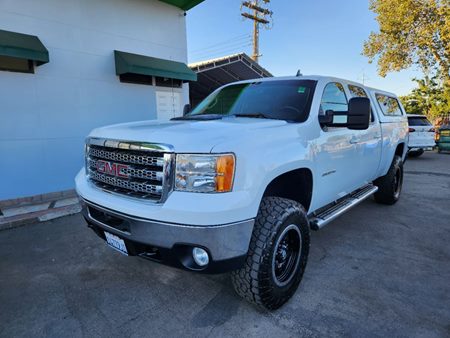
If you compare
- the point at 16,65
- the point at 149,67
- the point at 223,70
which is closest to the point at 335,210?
the point at 149,67

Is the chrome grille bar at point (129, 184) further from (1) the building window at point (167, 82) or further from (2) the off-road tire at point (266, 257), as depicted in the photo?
(1) the building window at point (167, 82)

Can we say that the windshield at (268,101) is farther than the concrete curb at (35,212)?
No

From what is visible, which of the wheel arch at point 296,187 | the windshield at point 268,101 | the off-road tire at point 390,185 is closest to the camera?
the wheel arch at point 296,187

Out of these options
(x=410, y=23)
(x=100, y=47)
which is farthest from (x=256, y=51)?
(x=100, y=47)

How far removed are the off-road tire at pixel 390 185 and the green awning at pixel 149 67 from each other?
204 inches

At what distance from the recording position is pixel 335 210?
337 centimetres

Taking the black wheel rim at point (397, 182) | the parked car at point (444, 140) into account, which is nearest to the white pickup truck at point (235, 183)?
the black wheel rim at point (397, 182)

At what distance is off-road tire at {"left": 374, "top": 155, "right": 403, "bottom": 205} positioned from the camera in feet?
16.8

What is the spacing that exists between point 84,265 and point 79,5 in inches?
219

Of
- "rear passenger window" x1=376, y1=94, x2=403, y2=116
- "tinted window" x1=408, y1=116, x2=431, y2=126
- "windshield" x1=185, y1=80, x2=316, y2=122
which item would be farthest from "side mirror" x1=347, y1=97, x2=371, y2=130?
"tinted window" x1=408, y1=116, x2=431, y2=126

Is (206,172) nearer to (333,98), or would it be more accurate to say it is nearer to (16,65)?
(333,98)

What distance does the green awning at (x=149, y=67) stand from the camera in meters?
6.48

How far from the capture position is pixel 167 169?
1988mm

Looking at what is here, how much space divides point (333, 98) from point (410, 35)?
16.7 metres
